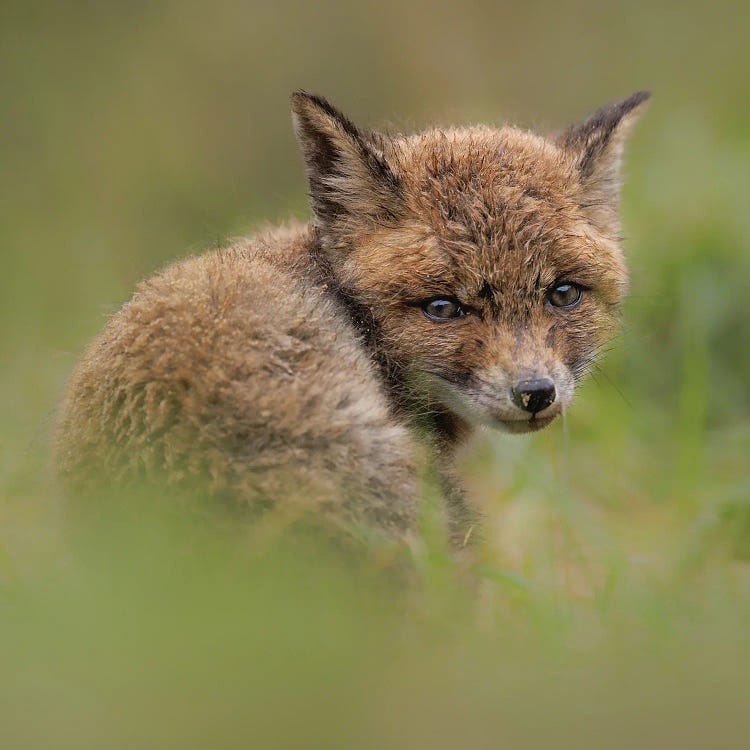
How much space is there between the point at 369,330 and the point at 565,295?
3.10ft

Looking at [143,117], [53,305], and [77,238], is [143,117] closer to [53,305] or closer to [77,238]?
[77,238]

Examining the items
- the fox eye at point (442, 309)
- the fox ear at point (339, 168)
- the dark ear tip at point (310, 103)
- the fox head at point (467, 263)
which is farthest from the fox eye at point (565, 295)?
the dark ear tip at point (310, 103)

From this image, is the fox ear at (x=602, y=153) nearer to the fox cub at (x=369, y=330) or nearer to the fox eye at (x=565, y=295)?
the fox cub at (x=369, y=330)

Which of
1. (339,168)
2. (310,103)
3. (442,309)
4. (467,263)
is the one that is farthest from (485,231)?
(310,103)

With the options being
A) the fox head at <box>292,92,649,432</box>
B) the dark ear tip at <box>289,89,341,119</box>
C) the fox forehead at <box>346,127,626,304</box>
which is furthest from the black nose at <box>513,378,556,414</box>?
the dark ear tip at <box>289,89,341,119</box>

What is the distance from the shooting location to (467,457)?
18.3 ft

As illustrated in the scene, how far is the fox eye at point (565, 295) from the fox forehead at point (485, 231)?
55 millimetres

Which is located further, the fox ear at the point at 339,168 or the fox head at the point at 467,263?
the fox ear at the point at 339,168

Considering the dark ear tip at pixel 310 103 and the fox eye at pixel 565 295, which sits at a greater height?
the dark ear tip at pixel 310 103

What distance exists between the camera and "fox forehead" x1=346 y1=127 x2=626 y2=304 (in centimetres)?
462

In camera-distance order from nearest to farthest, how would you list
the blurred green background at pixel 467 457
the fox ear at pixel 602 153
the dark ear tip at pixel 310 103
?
1. the blurred green background at pixel 467 457
2. the dark ear tip at pixel 310 103
3. the fox ear at pixel 602 153

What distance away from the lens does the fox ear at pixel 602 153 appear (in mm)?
5250

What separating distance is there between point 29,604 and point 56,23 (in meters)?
8.43

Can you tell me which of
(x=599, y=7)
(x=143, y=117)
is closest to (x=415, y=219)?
(x=143, y=117)
